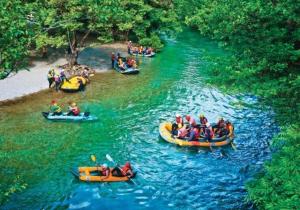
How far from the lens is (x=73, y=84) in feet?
102

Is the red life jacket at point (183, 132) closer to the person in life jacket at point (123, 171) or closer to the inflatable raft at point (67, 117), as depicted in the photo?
the person in life jacket at point (123, 171)

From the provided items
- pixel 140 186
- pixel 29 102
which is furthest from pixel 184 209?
pixel 29 102

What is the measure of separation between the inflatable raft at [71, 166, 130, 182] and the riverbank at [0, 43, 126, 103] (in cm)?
964

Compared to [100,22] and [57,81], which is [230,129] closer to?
[57,81]

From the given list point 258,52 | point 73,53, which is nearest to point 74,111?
point 73,53

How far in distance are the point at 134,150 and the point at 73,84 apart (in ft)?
34.9

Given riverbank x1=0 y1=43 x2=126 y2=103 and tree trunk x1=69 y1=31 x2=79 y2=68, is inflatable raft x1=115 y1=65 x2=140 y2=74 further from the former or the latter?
tree trunk x1=69 y1=31 x2=79 y2=68

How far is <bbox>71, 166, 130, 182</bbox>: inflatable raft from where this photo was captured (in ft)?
62.9

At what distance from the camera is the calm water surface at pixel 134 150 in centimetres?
1817

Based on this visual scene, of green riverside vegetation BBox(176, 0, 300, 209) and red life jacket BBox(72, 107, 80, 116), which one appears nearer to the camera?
green riverside vegetation BBox(176, 0, 300, 209)

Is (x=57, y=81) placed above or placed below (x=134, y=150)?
above

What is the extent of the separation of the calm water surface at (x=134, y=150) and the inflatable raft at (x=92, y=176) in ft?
0.91

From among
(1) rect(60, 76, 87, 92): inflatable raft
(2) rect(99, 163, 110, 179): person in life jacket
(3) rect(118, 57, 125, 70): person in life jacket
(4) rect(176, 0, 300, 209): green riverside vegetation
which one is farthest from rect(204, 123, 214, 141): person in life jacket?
(3) rect(118, 57, 125, 70): person in life jacket

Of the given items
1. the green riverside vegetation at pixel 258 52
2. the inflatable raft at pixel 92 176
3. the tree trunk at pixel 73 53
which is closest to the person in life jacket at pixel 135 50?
the tree trunk at pixel 73 53
